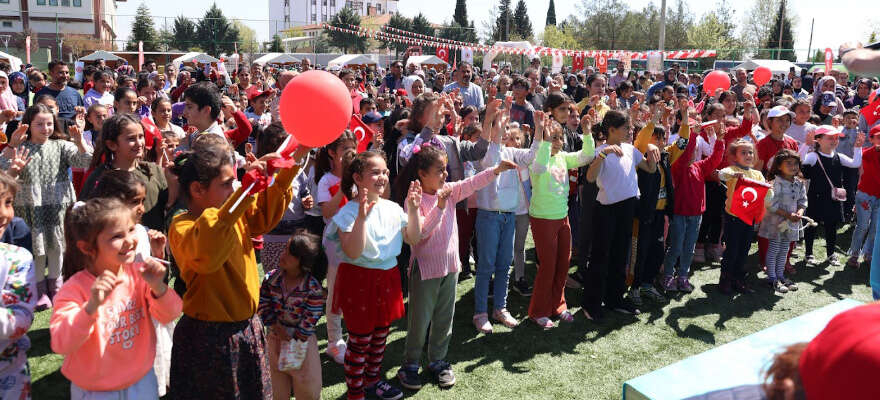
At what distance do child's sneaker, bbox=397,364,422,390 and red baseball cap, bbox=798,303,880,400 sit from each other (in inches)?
121

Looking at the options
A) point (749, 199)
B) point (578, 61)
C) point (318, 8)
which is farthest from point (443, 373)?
point (318, 8)

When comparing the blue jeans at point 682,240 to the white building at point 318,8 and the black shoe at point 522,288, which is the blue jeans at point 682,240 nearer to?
the black shoe at point 522,288

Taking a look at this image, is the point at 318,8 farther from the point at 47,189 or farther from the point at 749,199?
the point at 749,199

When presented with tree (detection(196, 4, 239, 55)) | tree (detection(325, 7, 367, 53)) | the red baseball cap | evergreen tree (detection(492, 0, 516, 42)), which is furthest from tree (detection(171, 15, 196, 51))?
the red baseball cap

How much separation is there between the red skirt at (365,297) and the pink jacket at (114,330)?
3.82ft

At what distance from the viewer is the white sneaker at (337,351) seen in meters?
4.17

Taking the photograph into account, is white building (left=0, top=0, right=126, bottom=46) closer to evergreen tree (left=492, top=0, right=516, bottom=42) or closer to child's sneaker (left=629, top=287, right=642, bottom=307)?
evergreen tree (left=492, top=0, right=516, bottom=42)

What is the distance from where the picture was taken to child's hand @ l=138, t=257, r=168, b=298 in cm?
221

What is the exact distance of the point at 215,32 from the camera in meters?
52.1

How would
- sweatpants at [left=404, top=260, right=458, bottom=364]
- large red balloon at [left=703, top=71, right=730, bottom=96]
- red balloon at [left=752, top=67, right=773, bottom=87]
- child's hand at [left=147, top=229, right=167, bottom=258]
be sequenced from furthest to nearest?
red balloon at [left=752, top=67, right=773, bottom=87] → large red balloon at [left=703, top=71, right=730, bottom=96] → sweatpants at [left=404, top=260, right=458, bottom=364] → child's hand at [left=147, top=229, right=167, bottom=258]

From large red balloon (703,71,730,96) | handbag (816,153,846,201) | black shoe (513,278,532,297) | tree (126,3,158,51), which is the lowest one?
black shoe (513,278,532,297)

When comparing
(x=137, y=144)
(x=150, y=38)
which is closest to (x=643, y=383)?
(x=137, y=144)

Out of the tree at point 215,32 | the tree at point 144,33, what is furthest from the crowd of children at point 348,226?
the tree at point 144,33

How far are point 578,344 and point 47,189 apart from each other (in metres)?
4.16
